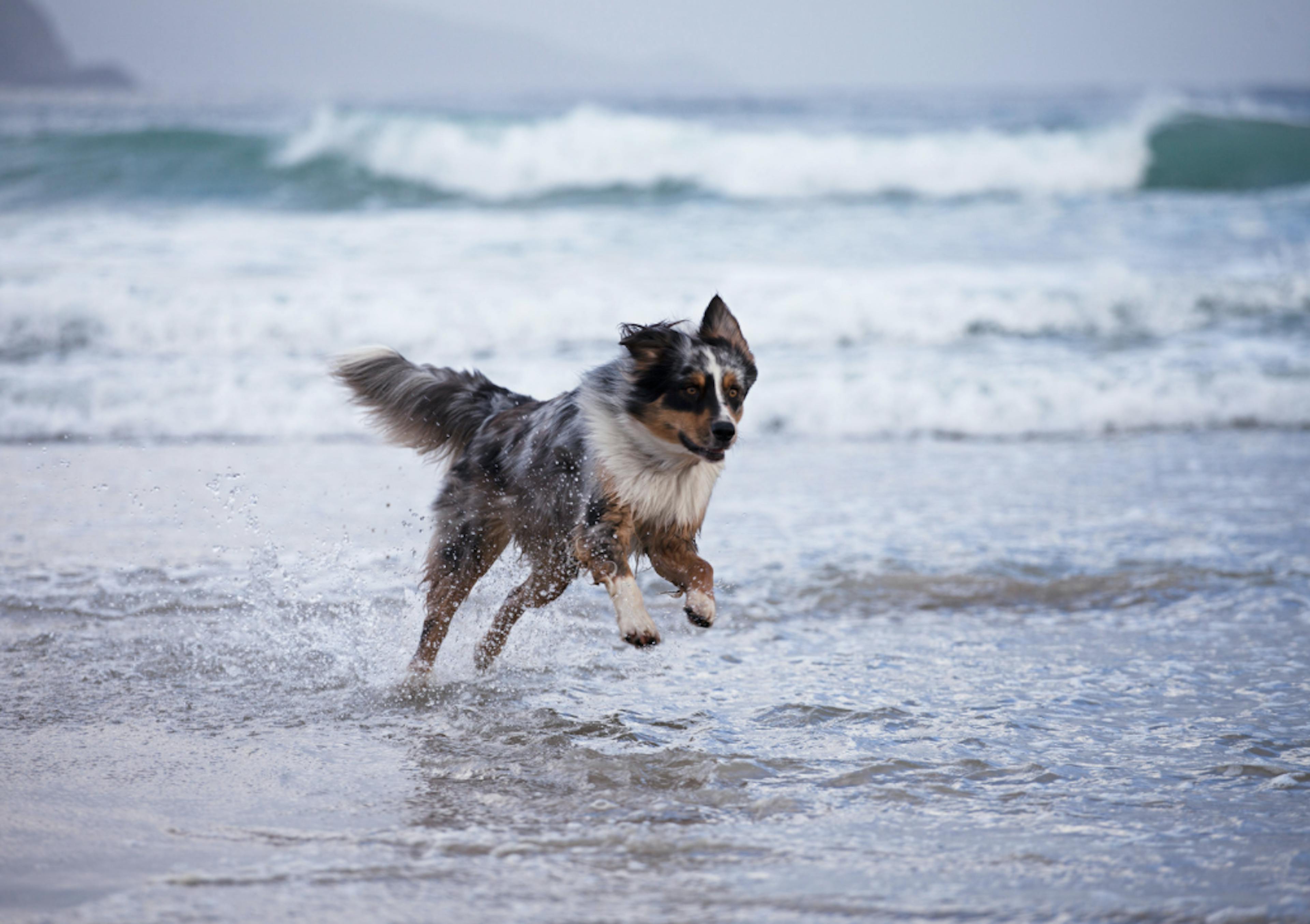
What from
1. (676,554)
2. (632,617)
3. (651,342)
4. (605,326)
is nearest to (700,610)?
(632,617)

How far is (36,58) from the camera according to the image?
49.6m

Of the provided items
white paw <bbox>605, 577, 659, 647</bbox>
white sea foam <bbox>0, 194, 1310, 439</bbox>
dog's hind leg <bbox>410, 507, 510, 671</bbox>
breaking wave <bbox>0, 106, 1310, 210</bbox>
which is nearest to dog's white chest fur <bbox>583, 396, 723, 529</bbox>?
white paw <bbox>605, 577, 659, 647</bbox>

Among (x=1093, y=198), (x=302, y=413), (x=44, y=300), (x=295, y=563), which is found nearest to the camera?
(x=295, y=563)

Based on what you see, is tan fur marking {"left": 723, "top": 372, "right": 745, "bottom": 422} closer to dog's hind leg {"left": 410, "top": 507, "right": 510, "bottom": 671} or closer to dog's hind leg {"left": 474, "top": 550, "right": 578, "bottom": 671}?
dog's hind leg {"left": 474, "top": 550, "right": 578, "bottom": 671}

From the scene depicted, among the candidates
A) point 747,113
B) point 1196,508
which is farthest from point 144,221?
point 747,113

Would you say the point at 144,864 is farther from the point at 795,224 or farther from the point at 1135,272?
the point at 795,224

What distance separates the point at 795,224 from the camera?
1870cm

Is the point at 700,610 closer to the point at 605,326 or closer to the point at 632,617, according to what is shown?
the point at 632,617

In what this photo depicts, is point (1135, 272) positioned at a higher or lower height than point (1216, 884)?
higher

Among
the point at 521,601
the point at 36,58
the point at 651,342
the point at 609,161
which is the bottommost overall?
the point at 521,601

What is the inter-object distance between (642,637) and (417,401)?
1776 mm

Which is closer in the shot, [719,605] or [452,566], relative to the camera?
[452,566]

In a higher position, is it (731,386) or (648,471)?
(731,386)

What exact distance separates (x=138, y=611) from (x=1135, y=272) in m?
12.2
